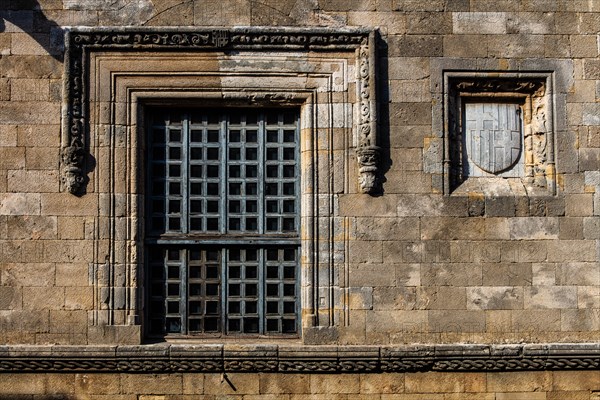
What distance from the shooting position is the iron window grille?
34.3 ft

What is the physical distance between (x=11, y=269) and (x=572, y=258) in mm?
6397

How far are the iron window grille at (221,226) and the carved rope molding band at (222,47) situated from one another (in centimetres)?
78

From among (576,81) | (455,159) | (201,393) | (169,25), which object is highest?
(169,25)

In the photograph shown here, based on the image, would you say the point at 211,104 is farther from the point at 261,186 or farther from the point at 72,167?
the point at 72,167

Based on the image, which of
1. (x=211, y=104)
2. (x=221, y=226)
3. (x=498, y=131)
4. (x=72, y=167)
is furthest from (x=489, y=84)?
(x=72, y=167)

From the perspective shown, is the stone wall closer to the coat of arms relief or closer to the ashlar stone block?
the ashlar stone block

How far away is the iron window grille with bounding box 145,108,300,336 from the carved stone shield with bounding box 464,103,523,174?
2083 mm

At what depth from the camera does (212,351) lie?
999 centimetres

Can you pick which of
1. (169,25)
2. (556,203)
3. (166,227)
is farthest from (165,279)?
(556,203)

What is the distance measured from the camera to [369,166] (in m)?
10.2

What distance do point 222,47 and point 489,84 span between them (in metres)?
3.16

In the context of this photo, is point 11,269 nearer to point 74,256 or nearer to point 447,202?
point 74,256

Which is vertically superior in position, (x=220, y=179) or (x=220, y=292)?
(x=220, y=179)

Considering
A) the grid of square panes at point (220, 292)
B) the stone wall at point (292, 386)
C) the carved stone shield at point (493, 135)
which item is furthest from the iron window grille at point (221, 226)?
the carved stone shield at point (493, 135)
